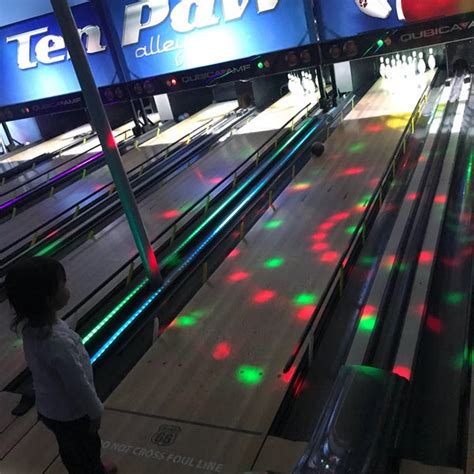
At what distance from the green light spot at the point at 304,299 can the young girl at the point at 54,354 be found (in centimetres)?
164

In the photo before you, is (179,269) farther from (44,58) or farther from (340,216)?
(44,58)

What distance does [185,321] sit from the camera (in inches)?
122

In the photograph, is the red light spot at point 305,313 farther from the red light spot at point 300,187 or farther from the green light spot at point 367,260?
the red light spot at point 300,187

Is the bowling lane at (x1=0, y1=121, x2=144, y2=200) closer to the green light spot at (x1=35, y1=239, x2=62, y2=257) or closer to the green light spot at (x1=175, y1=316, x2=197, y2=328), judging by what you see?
the green light spot at (x1=35, y1=239, x2=62, y2=257)

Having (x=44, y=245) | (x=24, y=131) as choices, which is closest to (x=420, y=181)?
(x=44, y=245)

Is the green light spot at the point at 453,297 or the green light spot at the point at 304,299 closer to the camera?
the green light spot at the point at 453,297

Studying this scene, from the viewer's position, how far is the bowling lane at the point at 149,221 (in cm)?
356

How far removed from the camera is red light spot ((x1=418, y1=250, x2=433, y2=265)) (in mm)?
3271

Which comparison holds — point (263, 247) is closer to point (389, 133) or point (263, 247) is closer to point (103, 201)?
point (103, 201)

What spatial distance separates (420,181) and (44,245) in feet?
12.5

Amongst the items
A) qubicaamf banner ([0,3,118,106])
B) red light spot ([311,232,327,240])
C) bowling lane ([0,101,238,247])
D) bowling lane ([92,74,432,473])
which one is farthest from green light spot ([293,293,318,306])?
qubicaamf banner ([0,3,118,106])

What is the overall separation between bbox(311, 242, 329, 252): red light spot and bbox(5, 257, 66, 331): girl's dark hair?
250 centimetres

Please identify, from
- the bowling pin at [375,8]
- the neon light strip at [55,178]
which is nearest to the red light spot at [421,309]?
the bowling pin at [375,8]

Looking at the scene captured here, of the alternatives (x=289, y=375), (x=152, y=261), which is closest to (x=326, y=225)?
(x=152, y=261)
